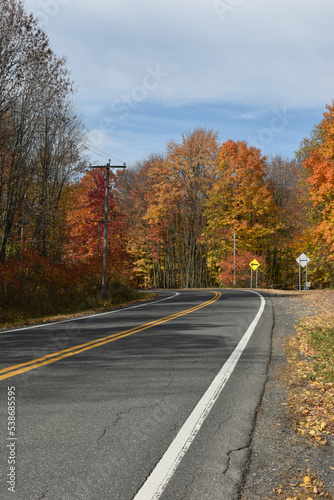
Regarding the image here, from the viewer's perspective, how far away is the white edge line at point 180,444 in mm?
2941

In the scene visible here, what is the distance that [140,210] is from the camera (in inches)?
1900

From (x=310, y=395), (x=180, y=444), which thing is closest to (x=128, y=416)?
(x=180, y=444)

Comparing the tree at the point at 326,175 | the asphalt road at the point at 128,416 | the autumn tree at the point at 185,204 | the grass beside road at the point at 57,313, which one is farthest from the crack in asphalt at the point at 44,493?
the autumn tree at the point at 185,204

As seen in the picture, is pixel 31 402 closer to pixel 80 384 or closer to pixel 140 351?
pixel 80 384

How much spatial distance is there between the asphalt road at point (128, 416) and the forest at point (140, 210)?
895cm

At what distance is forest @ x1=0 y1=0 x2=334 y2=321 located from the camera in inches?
715

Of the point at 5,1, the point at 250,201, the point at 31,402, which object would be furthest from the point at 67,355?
the point at 250,201

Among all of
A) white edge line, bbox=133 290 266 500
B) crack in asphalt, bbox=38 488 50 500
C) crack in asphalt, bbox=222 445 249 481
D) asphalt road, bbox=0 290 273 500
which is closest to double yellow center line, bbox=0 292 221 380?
asphalt road, bbox=0 290 273 500

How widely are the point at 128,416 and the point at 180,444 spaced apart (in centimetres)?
85

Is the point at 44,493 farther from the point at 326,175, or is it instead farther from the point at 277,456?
the point at 326,175

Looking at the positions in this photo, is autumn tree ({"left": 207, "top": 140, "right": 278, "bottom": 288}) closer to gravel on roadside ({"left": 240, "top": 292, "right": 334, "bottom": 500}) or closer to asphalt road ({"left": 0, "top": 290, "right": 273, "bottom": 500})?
asphalt road ({"left": 0, "top": 290, "right": 273, "bottom": 500})

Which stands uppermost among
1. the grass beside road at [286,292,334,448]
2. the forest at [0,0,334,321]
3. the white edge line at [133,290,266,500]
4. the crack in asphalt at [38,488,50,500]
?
the forest at [0,0,334,321]

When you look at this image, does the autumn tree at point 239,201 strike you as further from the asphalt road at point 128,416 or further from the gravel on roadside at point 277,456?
the gravel on roadside at point 277,456

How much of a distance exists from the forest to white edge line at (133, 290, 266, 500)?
1106 centimetres
